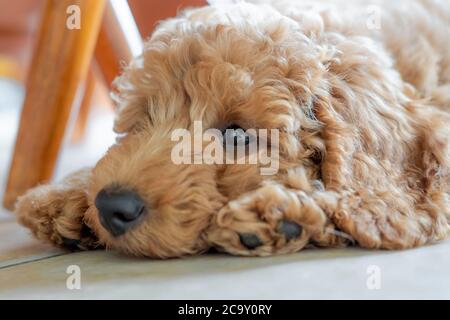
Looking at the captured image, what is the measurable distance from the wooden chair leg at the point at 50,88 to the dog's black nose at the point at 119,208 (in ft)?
3.51

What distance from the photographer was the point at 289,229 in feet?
5.79

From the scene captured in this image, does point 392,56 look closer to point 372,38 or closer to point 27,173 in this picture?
point 372,38

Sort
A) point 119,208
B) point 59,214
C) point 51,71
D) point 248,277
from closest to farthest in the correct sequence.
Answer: point 248,277 → point 119,208 → point 59,214 → point 51,71

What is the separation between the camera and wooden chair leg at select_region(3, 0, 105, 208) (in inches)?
103

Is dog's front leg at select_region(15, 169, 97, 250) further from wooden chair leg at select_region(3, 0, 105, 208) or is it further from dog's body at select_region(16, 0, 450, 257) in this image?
wooden chair leg at select_region(3, 0, 105, 208)

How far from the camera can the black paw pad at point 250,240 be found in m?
1.73

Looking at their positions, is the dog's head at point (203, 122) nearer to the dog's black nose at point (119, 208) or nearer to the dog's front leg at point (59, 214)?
the dog's black nose at point (119, 208)

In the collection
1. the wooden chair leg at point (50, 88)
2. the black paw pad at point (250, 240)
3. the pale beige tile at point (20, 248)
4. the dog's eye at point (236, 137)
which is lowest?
the black paw pad at point (250, 240)

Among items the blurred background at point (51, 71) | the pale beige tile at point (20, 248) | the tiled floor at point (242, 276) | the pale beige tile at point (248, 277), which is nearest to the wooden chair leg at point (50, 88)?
the blurred background at point (51, 71)

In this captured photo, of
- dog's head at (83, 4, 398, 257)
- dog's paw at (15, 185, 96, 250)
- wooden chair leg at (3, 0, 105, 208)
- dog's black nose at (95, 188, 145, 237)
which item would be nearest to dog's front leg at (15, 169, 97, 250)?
dog's paw at (15, 185, 96, 250)

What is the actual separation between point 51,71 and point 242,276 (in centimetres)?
144

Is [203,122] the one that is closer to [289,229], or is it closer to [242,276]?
[289,229]

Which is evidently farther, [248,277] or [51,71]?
[51,71]

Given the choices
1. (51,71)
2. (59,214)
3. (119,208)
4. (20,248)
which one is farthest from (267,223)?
(51,71)
